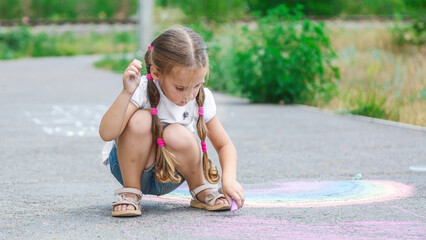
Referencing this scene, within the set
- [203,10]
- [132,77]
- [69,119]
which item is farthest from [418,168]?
[203,10]

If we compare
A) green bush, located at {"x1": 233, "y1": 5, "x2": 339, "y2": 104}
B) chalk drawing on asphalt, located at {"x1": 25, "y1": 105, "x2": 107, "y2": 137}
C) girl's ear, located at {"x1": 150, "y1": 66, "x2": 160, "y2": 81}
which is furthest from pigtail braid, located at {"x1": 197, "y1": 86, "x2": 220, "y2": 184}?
green bush, located at {"x1": 233, "y1": 5, "x2": 339, "y2": 104}

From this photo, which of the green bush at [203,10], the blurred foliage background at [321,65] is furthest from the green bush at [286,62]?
the green bush at [203,10]

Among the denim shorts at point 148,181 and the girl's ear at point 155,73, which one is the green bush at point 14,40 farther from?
the girl's ear at point 155,73

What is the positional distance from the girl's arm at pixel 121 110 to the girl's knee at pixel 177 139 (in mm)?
208

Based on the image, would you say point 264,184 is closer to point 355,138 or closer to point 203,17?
point 355,138

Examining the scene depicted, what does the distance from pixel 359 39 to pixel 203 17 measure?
420 inches

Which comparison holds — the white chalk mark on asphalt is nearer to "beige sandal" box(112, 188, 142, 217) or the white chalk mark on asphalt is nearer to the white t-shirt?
the white t-shirt

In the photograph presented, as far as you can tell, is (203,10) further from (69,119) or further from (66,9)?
(66,9)

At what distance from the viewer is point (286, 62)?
9688 millimetres

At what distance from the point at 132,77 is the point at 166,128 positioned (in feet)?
0.98

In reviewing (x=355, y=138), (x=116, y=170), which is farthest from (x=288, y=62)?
(x=116, y=170)

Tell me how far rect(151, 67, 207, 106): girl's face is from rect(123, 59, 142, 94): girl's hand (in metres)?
0.09

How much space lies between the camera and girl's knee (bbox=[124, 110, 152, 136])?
3.23 m

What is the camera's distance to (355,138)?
649 centimetres
